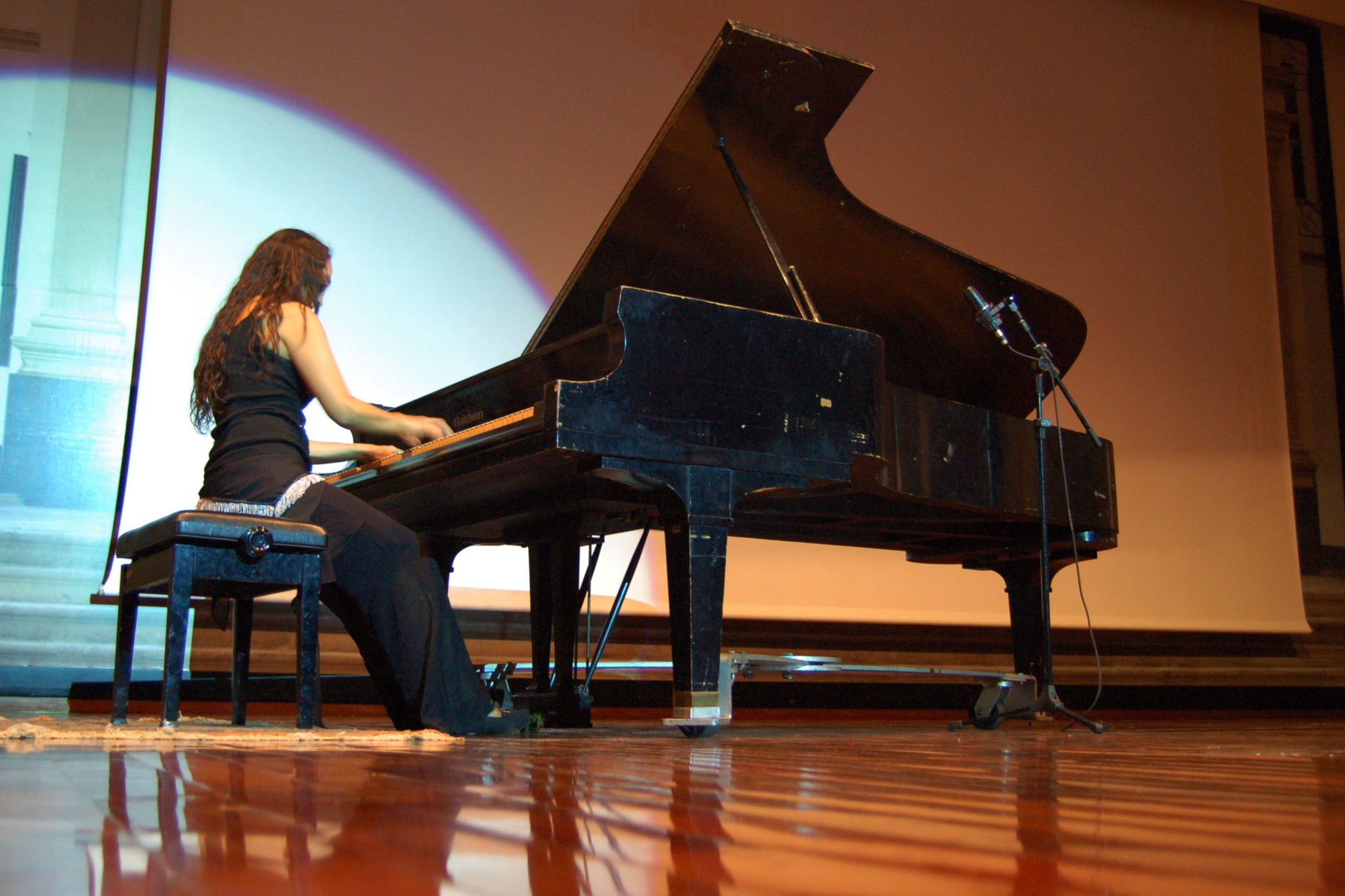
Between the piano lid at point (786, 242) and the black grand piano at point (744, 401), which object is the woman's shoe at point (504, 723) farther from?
the piano lid at point (786, 242)

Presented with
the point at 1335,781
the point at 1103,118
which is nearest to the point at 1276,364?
the point at 1103,118

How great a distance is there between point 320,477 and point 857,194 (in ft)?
12.2

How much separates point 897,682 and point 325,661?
95.7 inches

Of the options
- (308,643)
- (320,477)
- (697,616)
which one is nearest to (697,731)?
(697,616)

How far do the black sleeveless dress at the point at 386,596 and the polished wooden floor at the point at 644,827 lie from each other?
3.00ft

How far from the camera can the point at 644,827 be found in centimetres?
60

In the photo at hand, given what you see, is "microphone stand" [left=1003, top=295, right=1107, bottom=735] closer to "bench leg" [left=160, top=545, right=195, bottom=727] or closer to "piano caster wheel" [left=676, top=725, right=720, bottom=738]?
"piano caster wheel" [left=676, top=725, right=720, bottom=738]

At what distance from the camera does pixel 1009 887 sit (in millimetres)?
404

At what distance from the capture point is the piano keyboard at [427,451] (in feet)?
7.20

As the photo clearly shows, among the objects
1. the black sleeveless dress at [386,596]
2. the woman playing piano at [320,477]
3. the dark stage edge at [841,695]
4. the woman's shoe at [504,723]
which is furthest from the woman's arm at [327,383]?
the dark stage edge at [841,695]

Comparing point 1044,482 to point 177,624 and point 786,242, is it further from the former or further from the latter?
point 177,624

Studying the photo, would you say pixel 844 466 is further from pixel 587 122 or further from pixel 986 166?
pixel 986 166

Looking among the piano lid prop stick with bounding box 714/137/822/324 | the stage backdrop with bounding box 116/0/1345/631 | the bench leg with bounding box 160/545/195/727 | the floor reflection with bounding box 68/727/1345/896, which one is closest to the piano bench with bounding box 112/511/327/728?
the bench leg with bounding box 160/545/195/727

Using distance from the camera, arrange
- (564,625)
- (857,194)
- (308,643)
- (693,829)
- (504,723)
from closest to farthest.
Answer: (693,829) < (308,643) < (504,723) < (564,625) < (857,194)
